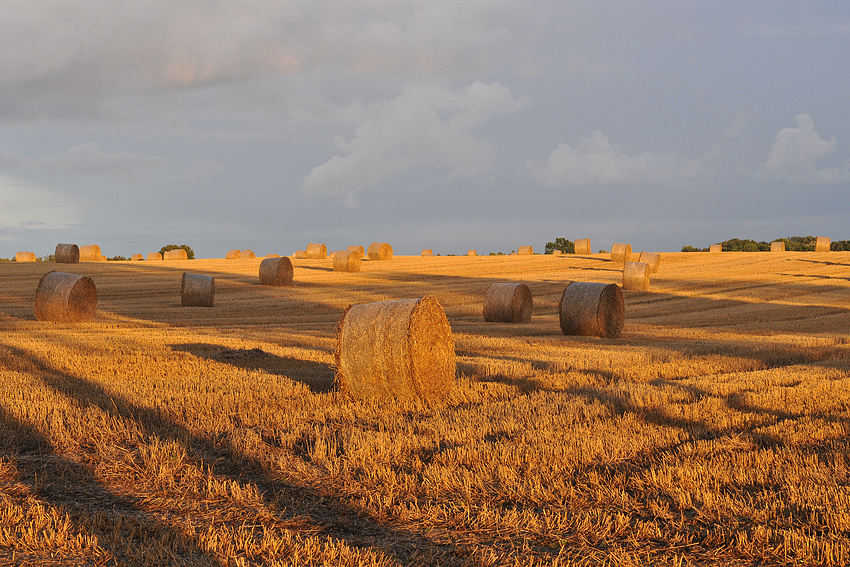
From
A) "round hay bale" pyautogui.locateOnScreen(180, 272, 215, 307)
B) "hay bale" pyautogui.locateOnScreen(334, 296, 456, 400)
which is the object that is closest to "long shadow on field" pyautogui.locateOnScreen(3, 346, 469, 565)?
"hay bale" pyautogui.locateOnScreen(334, 296, 456, 400)

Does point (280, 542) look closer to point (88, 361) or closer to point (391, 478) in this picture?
point (391, 478)

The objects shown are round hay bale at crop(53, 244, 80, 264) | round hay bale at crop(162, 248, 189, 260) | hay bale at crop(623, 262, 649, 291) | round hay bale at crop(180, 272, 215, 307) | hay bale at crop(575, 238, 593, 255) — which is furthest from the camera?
hay bale at crop(575, 238, 593, 255)

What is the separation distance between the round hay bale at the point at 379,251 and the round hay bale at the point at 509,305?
22202mm

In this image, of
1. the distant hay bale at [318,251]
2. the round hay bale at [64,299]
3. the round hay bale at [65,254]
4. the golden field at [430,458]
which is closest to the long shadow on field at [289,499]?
the golden field at [430,458]

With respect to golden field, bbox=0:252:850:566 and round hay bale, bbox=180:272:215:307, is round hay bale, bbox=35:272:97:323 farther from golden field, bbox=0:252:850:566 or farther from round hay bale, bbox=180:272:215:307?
golden field, bbox=0:252:850:566

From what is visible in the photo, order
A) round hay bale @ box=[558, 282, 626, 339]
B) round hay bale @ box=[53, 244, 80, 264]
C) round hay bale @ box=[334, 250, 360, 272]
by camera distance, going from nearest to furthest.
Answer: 1. round hay bale @ box=[558, 282, 626, 339]
2. round hay bale @ box=[334, 250, 360, 272]
3. round hay bale @ box=[53, 244, 80, 264]

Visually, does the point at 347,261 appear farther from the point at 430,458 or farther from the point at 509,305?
the point at 430,458

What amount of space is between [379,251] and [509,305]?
75.4 ft

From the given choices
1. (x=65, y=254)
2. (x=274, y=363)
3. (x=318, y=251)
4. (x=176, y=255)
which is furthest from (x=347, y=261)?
(x=274, y=363)

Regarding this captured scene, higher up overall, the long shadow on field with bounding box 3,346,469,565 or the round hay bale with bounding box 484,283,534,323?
the round hay bale with bounding box 484,283,534,323

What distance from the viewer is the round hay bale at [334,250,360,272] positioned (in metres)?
34.2

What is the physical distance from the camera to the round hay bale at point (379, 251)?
41.3 metres

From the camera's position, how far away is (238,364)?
35.7ft

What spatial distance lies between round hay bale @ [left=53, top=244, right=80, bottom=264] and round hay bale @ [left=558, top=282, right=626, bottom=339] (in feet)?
95.6
